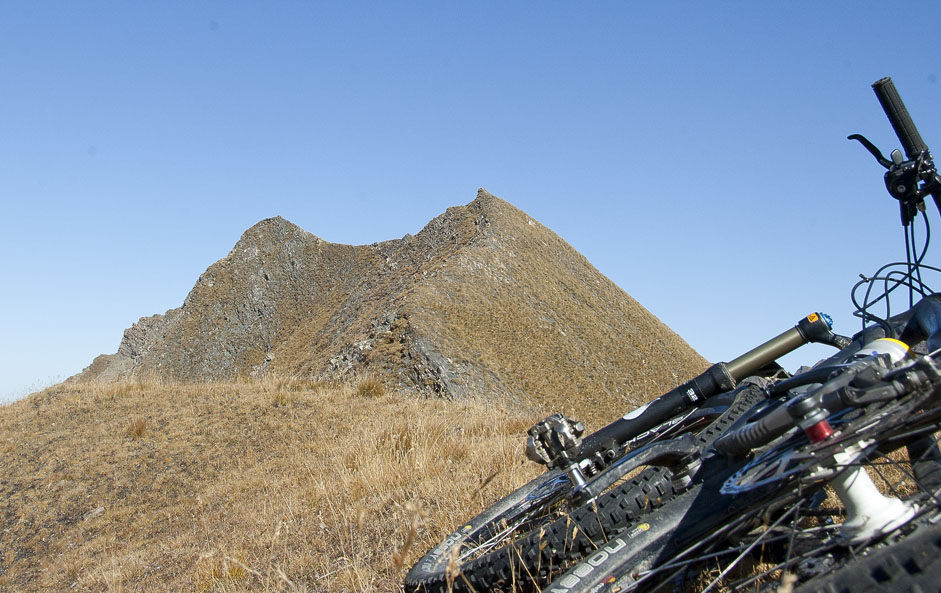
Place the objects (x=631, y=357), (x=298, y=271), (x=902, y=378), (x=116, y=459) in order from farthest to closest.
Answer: (x=298, y=271), (x=631, y=357), (x=116, y=459), (x=902, y=378)

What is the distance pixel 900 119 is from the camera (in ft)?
8.00

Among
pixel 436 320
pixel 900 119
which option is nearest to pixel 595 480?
pixel 900 119

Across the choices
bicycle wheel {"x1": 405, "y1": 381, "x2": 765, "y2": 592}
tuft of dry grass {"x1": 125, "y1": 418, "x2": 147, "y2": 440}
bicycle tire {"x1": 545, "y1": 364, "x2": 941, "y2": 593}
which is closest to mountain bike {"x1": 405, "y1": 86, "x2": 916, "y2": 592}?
bicycle wheel {"x1": 405, "y1": 381, "x2": 765, "y2": 592}

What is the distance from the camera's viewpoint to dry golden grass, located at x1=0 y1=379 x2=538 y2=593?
3.99 m

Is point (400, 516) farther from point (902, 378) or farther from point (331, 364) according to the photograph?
point (331, 364)

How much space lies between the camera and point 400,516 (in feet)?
13.8

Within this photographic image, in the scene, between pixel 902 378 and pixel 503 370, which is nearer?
pixel 902 378

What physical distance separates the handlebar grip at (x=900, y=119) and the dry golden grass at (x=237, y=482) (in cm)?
191

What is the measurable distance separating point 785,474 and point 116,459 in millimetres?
11258

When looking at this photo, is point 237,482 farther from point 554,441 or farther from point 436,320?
point 436,320

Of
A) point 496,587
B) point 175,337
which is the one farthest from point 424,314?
point 175,337

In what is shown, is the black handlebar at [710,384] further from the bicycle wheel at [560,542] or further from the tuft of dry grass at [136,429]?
the tuft of dry grass at [136,429]

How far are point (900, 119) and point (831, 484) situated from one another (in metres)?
1.44

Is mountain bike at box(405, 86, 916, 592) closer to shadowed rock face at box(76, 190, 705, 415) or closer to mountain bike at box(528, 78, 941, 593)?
mountain bike at box(528, 78, 941, 593)
